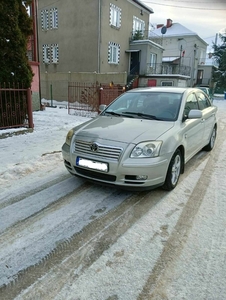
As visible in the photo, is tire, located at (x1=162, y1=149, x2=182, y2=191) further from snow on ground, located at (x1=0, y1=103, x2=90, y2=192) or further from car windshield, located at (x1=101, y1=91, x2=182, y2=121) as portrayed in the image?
snow on ground, located at (x1=0, y1=103, x2=90, y2=192)

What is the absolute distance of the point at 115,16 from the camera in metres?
21.2

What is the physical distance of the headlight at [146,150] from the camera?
3.14m

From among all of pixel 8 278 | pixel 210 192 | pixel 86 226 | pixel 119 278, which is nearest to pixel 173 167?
pixel 210 192

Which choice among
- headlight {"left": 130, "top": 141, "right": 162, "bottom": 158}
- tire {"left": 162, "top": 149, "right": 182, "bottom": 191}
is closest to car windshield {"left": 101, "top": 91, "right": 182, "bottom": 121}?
tire {"left": 162, "top": 149, "right": 182, "bottom": 191}

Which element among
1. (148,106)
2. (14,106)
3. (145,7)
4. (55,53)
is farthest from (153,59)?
(148,106)

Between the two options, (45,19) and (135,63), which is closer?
(45,19)

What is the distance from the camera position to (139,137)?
128 inches

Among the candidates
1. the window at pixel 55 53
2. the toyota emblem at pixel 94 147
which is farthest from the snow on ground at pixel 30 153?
the window at pixel 55 53

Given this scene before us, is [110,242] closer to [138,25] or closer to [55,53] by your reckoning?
[55,53]

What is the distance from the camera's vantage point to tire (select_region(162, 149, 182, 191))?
3479mm

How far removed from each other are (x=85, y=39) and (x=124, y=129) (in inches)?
759

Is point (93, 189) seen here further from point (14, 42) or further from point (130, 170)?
point (14, 42)

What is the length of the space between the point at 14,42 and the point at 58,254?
6.41 metres

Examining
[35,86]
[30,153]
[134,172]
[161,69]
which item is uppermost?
[161,69]
